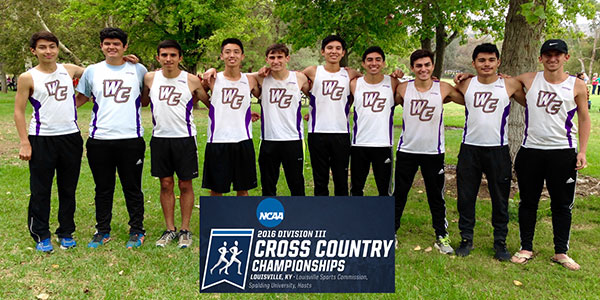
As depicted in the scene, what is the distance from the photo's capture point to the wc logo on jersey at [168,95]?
16.2 feet

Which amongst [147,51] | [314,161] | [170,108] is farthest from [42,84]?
[147,51]

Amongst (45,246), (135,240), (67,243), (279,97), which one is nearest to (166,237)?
(135,240)

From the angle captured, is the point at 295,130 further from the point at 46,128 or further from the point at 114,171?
the point at 46,128

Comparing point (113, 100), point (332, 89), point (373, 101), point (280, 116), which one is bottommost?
point (280, 116)

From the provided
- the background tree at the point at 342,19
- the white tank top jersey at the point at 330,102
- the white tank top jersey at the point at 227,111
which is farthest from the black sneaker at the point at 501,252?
the background tree at the point at 342,19

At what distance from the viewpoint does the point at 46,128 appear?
4828 millimetres

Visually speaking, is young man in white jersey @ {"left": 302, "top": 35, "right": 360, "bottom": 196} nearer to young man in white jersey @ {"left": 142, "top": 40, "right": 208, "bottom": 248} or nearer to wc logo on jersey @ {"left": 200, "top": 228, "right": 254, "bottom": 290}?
young man in white jersey @ {"left": 142, "top": 40, "right": 208, "bottom": 248}

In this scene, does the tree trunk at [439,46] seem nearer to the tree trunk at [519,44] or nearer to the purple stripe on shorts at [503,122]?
the tree trunk at [519,44]

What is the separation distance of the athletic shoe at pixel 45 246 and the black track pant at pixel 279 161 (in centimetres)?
249

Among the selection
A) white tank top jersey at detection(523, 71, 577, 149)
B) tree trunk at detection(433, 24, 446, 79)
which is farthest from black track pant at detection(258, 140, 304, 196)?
tree trunk at detection(433, 24, 446, 79)

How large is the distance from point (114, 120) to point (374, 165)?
2976 millimetres

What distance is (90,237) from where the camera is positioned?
545 centimetres

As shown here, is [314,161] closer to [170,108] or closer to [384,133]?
[384,133]

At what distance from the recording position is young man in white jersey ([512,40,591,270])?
15.0 feet
